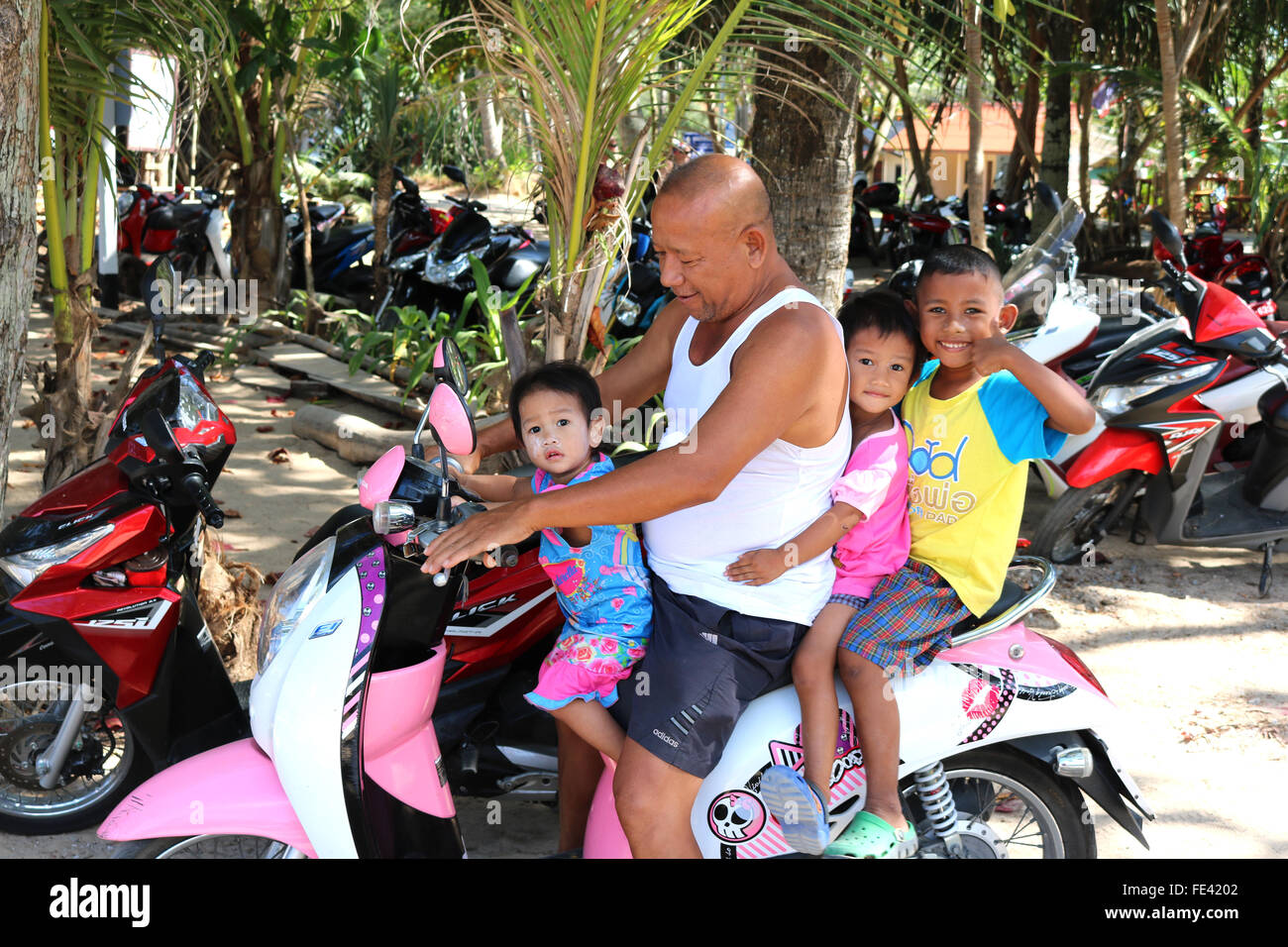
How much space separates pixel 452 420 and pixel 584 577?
1.72 ft

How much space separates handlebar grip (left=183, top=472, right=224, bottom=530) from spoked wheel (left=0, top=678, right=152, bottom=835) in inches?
31.1

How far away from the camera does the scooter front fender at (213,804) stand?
2064mm

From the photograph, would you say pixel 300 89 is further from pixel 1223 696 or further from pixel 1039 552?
pixel 1223 696

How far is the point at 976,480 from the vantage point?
2434 mm

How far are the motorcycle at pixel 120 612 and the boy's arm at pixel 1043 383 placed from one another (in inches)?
68.0

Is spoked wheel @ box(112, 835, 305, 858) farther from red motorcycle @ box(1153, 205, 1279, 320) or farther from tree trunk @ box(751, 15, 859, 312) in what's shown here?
red motorcycle @ box(1153, 205, 1279, 320)

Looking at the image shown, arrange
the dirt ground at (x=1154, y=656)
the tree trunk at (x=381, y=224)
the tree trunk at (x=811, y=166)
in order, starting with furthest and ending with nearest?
1. the tree trunk at (x=381, y=224)
2. the tree trunk at (x=811, y=166)
3. the dirt ground at (x=1154, y=656)

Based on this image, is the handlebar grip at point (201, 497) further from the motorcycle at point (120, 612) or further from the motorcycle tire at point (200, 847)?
the motorcycle tire at point (200, 847)

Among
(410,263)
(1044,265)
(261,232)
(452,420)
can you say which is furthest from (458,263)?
(452,420)

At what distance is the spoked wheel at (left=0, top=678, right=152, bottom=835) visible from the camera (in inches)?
115

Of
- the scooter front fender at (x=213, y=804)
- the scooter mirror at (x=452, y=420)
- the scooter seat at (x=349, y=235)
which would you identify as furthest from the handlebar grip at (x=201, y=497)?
the scooter seat at (x=349, y=235)

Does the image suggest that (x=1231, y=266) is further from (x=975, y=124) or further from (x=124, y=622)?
(x=124, y=622)

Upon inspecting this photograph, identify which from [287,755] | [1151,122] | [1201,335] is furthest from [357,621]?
[1151,122]
